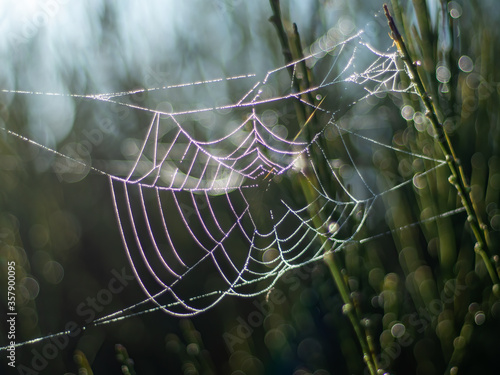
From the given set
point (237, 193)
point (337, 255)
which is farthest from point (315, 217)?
point (237, 193)

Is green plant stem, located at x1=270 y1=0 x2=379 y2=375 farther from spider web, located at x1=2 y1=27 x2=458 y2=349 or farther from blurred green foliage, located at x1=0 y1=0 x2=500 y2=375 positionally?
spider web, located at x1=2 y1=27 x2=458 y2=349

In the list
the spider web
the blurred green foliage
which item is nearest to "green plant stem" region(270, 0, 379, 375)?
the blurred green foliage

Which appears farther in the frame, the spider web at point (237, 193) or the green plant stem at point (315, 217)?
the spider web at point (237, 193)

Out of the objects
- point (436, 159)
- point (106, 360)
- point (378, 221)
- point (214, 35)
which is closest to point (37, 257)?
point (106, 360)

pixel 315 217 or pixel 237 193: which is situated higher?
pixel 237 193

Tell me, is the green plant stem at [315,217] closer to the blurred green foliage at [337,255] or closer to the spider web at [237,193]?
the blurred green foliage at [337,255]

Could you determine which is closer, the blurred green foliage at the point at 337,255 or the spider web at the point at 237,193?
the blurred green foliage at the point at 337,255

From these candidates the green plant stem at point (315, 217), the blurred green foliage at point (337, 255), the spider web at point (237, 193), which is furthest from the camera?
the spider web at point (237, 193)

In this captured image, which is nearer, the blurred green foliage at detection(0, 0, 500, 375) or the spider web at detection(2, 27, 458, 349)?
the blurred green foliage at detection(0, 0, 500, 375)

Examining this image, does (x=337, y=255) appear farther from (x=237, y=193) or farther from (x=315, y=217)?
(x=237, y=193)

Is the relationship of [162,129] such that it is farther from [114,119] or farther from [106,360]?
[106,360]

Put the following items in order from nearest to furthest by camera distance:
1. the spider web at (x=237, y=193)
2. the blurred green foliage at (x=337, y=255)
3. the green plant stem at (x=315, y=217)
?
1. the green plant stem at (x=315, y=217)
2. the blurred green foliage at (x=337, y=255)
3. the spider web at (x=237, y=193)

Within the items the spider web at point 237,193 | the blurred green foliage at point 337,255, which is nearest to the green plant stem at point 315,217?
the blurred green foliage at point 337,255
